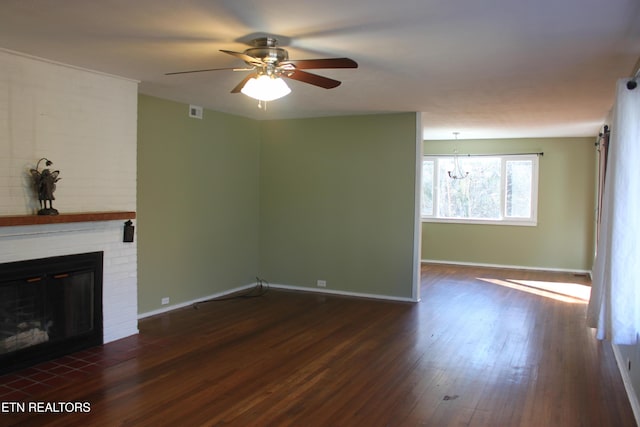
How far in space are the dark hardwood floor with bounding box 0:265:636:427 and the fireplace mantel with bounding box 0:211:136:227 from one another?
1.16 metres

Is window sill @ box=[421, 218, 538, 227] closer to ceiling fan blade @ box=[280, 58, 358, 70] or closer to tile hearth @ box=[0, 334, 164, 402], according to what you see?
tile hearth @ box=[0, 334, 164, 402]

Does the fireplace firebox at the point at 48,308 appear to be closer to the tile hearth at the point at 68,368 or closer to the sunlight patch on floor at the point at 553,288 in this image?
the tile hearth at the point at 68,368

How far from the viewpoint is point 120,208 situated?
4.60 metres

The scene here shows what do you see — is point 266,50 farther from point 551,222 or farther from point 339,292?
point 551,222

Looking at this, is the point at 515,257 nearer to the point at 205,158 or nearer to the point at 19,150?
the point at 205,158

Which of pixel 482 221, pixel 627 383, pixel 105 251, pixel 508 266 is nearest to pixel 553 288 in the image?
pixel 508 266

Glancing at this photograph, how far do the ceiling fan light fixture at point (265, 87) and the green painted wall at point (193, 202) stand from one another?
2.29 metres

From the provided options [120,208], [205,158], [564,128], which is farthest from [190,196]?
[564,128]

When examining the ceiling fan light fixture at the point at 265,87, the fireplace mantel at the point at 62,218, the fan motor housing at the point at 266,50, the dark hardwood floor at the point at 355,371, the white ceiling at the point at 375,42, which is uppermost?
the white ceiling at the point at 375,42

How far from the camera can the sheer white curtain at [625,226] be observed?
3002mm

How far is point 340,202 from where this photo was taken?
21.8 feet

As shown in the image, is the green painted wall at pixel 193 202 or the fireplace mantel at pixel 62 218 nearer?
the fireplace mantel at pixel 62 218

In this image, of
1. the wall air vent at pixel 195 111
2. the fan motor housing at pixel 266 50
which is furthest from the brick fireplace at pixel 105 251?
the fan motor housing at pixel 266 50

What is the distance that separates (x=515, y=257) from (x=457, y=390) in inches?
238
